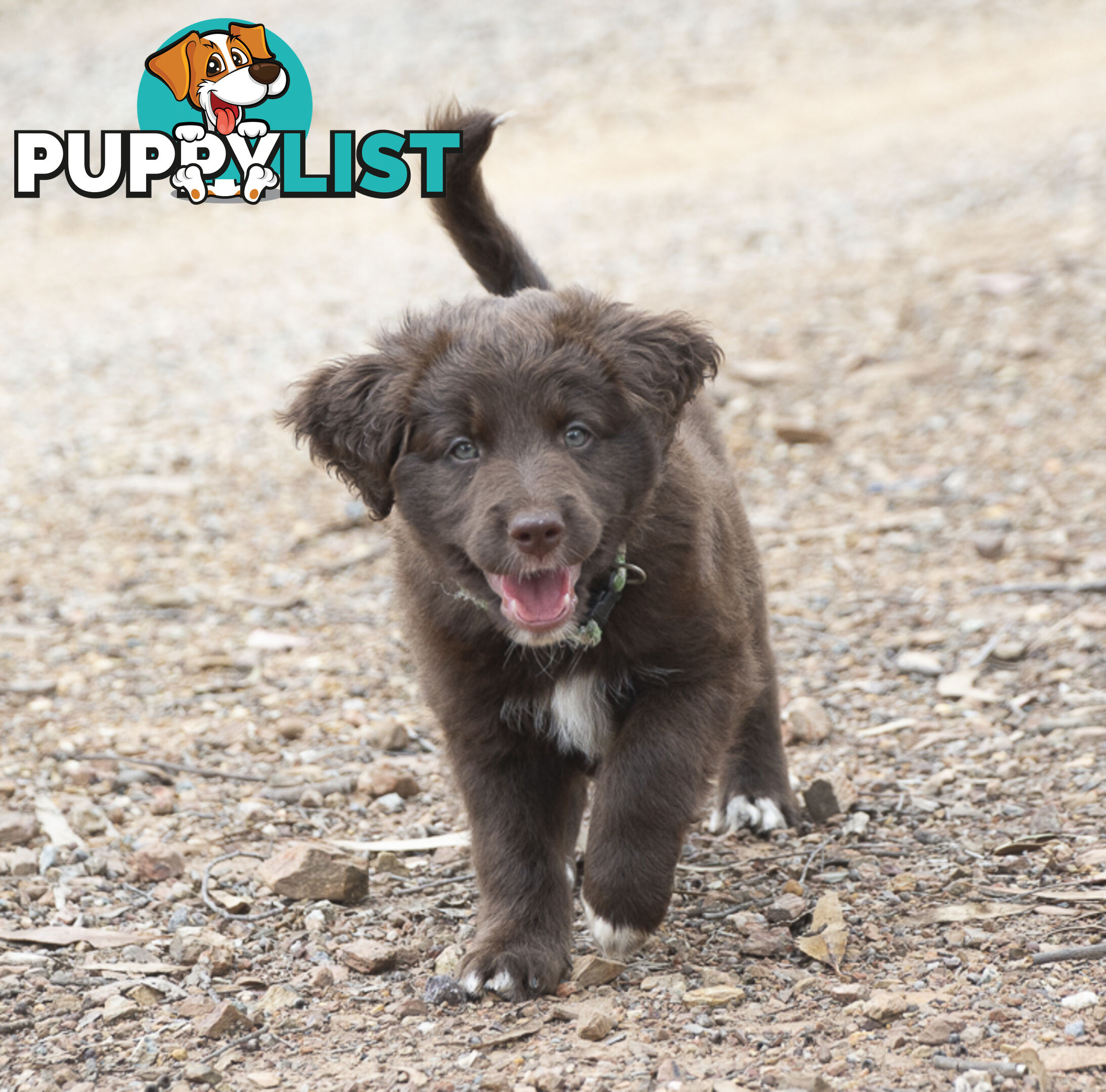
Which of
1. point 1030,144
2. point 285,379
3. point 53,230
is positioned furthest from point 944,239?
point 53,230

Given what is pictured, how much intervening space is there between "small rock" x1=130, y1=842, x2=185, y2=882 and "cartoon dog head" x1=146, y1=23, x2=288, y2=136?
6632 mm

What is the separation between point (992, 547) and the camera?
6.79m

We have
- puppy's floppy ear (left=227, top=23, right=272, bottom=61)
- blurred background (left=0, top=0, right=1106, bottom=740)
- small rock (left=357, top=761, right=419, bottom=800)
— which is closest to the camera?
small rock (left=357, top=761, right=419, bottom=800)

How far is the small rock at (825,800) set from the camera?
4699 mm

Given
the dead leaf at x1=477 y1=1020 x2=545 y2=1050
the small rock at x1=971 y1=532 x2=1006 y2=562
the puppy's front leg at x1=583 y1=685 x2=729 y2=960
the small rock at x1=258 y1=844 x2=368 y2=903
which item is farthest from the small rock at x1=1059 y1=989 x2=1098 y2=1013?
the small rock at x1=971 y1=532 x2=1006 y2=562

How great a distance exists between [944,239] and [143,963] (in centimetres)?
928

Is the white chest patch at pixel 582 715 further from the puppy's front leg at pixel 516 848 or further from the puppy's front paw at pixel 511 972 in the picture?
the puppy's front paw at pixel 511 972

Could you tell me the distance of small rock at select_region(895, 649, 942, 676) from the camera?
5824mm

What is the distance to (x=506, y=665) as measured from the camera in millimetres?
3803

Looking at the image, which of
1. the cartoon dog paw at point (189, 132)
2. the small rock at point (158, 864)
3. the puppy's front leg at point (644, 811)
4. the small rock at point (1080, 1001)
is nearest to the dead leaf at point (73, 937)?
the small rock at point (158, 864)

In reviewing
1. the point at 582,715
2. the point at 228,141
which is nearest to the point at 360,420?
the point at 582,715

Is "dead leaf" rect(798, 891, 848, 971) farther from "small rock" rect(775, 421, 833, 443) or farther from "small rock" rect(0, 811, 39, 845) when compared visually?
"small rock" rect(775, 421, 833, 443)

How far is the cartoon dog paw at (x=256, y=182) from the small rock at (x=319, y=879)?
1073 cm

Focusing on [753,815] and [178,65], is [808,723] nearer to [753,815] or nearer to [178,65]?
[753,815]
